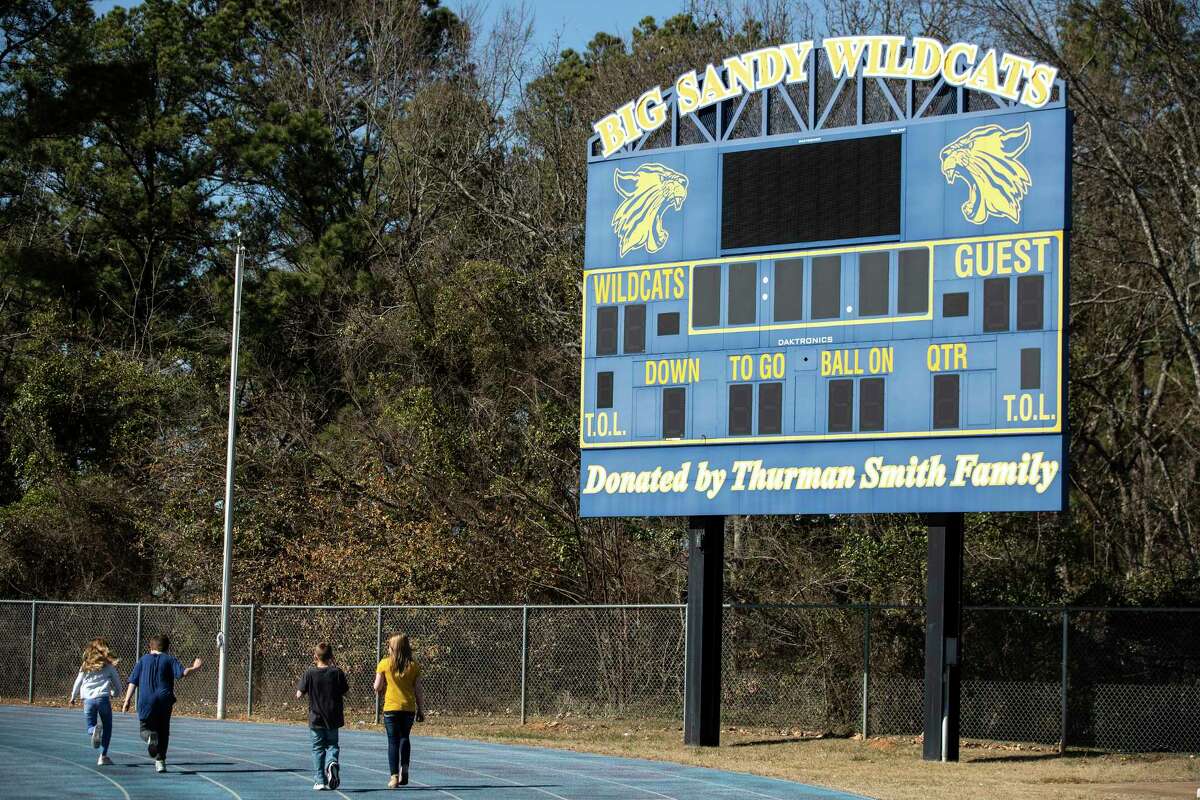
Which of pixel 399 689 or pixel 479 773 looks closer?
pixel 399 689

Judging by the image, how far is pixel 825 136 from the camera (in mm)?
21688

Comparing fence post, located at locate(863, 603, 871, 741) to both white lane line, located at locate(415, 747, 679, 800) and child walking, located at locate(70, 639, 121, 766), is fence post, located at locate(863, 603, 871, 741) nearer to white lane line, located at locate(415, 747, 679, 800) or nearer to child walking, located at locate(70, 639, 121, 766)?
white lane line, located at locate(415, 747, 679, 800)

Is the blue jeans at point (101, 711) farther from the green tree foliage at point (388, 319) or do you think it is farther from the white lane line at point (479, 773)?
the green tree foliage at point (388, 319)

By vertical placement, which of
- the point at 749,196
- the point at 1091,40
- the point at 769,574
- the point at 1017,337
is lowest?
the point at 769,574

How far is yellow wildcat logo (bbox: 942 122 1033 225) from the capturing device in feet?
66.9

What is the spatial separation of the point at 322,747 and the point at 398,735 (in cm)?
87

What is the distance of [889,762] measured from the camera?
21688 mm

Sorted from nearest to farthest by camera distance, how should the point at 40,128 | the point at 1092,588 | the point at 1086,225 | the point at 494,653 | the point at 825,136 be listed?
the point at 825,136 → the point at 1092,588 → the point at 494,653 → the point at 1086,225 → the point at 40,128

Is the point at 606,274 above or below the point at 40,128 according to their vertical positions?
below

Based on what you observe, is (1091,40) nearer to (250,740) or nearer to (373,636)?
(373,636)

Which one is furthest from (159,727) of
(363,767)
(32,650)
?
(32,650)

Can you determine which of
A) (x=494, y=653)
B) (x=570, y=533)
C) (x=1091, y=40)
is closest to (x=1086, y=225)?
(x=1091, y=40)

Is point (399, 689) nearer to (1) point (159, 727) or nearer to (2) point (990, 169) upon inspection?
(1) point (159, 727)

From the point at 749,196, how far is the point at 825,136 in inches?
52.2
